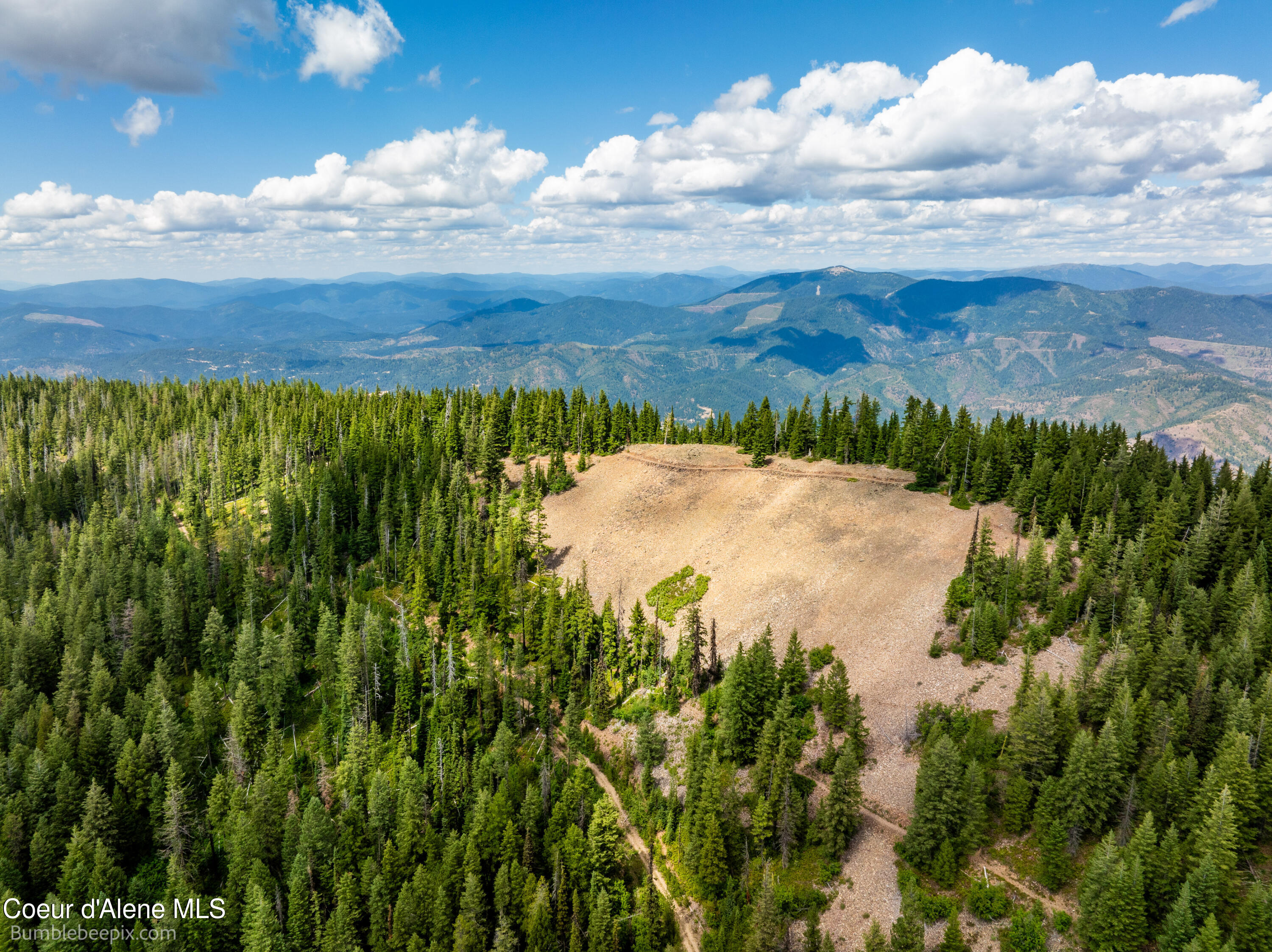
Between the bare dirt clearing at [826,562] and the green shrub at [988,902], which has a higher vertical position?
the bare dirt clearing at [826,562]

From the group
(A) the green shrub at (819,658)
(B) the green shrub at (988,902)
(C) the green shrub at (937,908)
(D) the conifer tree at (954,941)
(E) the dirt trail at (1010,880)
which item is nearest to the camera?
(D) the conifer tree at (954,941)

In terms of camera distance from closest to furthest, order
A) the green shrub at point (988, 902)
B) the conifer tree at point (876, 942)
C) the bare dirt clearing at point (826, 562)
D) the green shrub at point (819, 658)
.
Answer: the conifer tree at point (876, 942)
the green shrub at point (988, 902)
the bare dirt clearing at point (826, 562)
the green shrub at point (819, 658)

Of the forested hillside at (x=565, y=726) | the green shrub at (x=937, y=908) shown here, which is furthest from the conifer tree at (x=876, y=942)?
the green shrub at (x=937, y=908)

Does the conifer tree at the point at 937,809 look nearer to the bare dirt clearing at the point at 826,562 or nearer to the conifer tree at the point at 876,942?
the bare dirt clearing at the point at 826,562

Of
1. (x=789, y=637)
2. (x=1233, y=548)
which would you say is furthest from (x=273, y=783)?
(x=1233, y=548)

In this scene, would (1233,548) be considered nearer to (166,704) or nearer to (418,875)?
(418,875)

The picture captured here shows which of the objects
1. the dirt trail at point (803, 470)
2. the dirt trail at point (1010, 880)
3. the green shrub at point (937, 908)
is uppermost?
the dirt trail at point (803, 470)

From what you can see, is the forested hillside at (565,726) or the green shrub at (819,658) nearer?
the forested hillside at (565,726)
